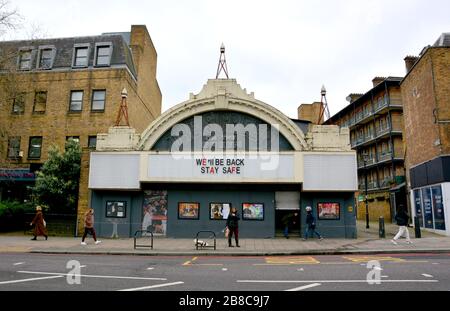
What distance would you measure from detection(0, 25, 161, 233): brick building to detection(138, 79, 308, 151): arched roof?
8.55 meters

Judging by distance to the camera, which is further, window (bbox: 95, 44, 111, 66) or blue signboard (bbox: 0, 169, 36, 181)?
window (bbox: 95, 44, 111, 66)

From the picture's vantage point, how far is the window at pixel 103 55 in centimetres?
2953

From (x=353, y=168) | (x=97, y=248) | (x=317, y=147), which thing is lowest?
(x=97, y=248)

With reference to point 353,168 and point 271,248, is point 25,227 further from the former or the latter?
point 353,168

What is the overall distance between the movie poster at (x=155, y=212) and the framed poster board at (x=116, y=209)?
1.22 meters

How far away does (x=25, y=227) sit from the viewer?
79.7ft

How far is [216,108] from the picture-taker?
69.5ft

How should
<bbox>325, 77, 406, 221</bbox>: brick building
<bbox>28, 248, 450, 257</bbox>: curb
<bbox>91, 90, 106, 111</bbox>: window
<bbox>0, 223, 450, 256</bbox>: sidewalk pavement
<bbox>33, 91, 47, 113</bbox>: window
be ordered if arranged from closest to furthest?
1. <bbox>28, 248, 450, 257</bbox>: curb
2. <bbox>0, 223, 450, 256</bbox>: sidewalk pavement
3. <bbox>91, 90, 106, 111</bbox>: window
4. <bbox>33, 91, 47, 113</bbox>: window
5. <bbox>325, 77, 406, 221</bbox>: brick building

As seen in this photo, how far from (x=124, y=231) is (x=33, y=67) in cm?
1807

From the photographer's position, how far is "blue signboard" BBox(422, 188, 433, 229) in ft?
73.7

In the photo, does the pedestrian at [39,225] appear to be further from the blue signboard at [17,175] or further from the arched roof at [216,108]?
the blue signboard at [17,175]

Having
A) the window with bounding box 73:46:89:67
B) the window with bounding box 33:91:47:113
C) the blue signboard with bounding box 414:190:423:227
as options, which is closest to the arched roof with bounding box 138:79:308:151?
the blue signboard with bounding box 414:190:423:227

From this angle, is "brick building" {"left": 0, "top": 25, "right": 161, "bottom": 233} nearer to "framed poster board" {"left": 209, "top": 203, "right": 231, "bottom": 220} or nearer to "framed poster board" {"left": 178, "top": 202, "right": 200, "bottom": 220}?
"framed poster board" {"left": 178, "top": 202, "right": 200, "bottom": 220}
